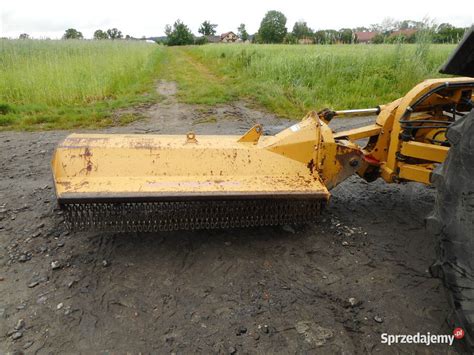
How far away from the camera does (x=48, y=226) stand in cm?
283

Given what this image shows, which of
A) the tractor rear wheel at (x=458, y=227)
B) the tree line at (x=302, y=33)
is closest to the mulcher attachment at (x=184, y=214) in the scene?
the tractor rear wheel at (x=458, y=227)

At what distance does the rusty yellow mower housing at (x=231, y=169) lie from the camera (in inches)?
87.3

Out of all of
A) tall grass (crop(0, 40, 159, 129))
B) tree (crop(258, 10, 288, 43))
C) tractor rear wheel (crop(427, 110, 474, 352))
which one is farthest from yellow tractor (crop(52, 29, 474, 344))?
tree (crop(258, 10, 288, 43))

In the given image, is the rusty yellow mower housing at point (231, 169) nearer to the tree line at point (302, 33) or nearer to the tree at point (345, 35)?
the tree line at point (302, 33)

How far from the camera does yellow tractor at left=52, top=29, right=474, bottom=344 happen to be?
7.22 ft

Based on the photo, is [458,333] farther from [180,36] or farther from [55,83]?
[180,36]

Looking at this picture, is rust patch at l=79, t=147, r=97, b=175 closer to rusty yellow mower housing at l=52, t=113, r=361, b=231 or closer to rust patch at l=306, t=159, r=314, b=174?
rusty yellow mower housing at l=52, t=113, r=361, b=231

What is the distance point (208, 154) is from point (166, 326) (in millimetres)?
1064

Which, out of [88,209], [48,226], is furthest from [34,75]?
[88,209]

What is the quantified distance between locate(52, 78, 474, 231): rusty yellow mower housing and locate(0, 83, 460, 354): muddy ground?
0.27 m

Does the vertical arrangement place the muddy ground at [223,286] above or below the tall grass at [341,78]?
below

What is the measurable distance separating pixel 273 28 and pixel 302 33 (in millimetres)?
20031

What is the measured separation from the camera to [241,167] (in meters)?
2.42

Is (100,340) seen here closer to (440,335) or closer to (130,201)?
(130,201)
